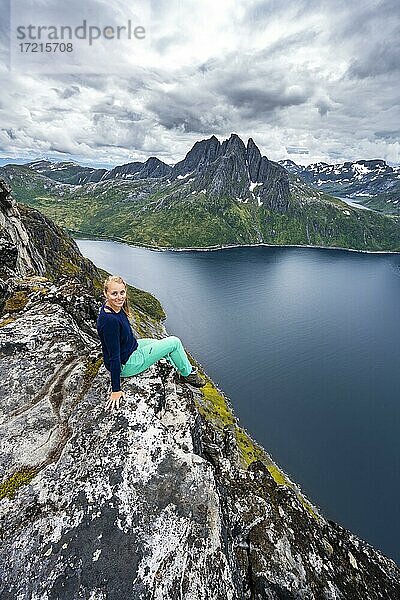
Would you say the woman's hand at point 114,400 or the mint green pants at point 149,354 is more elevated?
the mint green pants at point 149,354

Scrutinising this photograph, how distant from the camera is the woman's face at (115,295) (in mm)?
10109

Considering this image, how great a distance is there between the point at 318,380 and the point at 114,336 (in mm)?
87173

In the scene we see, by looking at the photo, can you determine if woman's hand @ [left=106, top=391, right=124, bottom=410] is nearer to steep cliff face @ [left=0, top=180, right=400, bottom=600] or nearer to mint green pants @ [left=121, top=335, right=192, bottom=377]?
steep cliff face @ [left=0, top=180, right=400, bottom=600]

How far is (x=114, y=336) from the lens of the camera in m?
10.1

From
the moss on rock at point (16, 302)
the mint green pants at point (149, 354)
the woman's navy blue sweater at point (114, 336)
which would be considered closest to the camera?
the woman's navy blue sweater at point (114, 336)

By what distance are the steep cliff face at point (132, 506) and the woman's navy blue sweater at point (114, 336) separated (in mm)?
1282

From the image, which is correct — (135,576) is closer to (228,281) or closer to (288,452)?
(288,452)

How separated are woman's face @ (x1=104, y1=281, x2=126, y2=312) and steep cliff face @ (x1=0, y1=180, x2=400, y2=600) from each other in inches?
118

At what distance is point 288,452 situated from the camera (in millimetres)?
65875

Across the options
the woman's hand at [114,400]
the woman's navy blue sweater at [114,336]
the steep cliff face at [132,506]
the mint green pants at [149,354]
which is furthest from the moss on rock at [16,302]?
the woman's hand at [114,400]

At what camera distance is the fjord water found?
197ft

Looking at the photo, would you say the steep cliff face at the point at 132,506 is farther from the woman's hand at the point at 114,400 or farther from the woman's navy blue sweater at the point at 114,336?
the woman's navy blue sweater at the point at 114,336

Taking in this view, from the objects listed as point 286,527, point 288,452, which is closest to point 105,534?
point 286,527

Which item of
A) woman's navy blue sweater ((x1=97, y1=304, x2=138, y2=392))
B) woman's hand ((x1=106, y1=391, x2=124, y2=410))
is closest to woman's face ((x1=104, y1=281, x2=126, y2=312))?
woman's navy blue sweater ((x1=97, y1=304, x2=138, y2=392))
